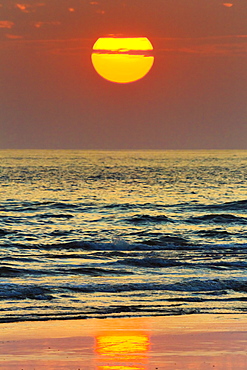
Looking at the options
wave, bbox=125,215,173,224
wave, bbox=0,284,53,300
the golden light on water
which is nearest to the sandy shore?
the golden light on water

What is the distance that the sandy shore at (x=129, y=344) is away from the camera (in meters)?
9.14

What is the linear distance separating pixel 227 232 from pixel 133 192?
27.4 meters

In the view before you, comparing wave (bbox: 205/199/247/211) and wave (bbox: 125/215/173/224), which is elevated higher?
wave (bbox: 205/199/247/211)

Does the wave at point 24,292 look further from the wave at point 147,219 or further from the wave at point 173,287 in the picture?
the wave at point 147,219

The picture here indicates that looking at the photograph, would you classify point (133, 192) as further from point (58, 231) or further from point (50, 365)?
point (50, 365)

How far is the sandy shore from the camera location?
9.14 metres

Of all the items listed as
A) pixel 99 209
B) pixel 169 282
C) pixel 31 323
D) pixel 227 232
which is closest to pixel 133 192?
pixel 99 209

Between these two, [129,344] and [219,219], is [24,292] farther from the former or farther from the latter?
[219,219]

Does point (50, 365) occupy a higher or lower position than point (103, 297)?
lower

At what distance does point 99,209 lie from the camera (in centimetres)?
4188

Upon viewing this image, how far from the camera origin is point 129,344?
10234 mm

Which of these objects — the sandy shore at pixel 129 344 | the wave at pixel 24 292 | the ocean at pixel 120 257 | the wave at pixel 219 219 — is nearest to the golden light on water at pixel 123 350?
the sandy shore at pixel 129 344

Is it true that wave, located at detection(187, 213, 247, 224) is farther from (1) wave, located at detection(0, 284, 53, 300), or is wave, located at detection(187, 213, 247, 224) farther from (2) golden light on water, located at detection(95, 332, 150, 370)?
(2) golden light on water, located at detection(95, 332, 150, 370)

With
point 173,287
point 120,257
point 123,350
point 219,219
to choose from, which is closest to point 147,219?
point 219,219
